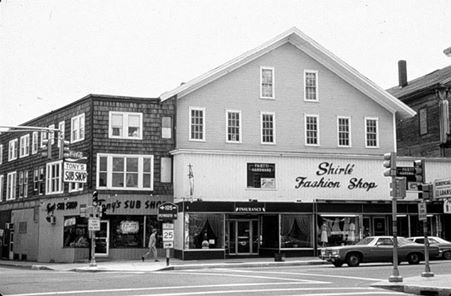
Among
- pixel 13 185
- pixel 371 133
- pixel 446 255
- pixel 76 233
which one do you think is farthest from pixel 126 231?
pixel 446 255

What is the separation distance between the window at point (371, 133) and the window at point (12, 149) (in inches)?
1088

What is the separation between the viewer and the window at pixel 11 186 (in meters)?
54.7

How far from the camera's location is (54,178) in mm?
46594

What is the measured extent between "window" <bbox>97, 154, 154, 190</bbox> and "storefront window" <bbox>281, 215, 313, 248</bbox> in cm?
855

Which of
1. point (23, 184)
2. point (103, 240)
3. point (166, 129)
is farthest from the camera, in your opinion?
point (23, 184)

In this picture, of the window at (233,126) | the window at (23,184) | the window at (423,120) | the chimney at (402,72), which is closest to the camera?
the window at (233,126)

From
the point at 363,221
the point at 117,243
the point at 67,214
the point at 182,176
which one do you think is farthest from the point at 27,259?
the point at 363,221

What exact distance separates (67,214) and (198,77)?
12.1 meters

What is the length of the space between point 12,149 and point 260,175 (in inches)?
949

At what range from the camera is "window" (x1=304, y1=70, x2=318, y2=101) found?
147ft

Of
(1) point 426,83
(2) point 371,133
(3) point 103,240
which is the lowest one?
(3) point 103,240

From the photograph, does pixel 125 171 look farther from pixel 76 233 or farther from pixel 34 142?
pixel 34 142

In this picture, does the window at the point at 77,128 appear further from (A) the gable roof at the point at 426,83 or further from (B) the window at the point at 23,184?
(A) the gable roof at the point at 426,83

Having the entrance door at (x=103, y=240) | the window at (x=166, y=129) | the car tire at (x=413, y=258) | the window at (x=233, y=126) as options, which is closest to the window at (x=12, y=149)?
the entrance door at (x=103, y=240)
